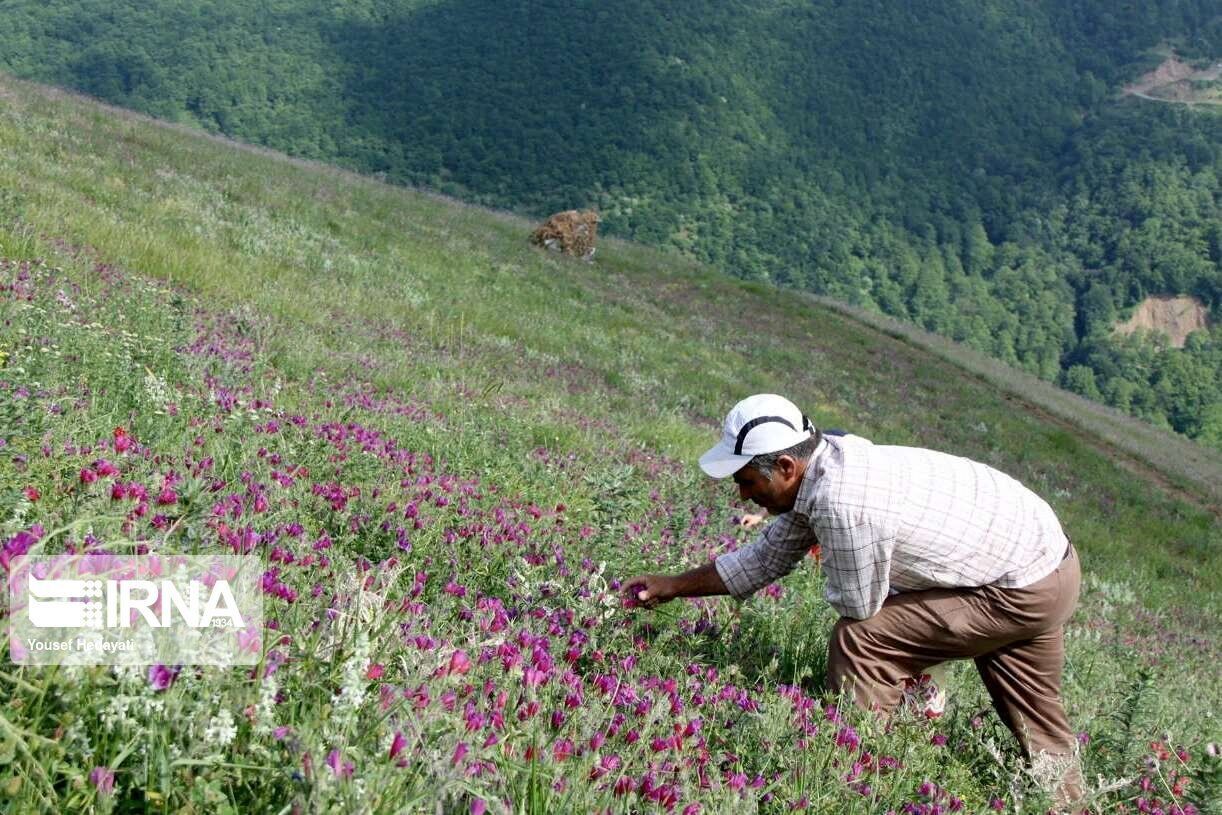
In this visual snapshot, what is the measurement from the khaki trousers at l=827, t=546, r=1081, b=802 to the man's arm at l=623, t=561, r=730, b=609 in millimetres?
572

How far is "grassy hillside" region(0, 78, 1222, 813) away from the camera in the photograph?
5.85 ft

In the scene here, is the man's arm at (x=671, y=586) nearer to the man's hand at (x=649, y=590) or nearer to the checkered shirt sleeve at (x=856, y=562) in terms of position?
the man's hand at (x=649, y=590)

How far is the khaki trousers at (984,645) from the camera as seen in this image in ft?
12.1

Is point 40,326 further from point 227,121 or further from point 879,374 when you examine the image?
point 227,121

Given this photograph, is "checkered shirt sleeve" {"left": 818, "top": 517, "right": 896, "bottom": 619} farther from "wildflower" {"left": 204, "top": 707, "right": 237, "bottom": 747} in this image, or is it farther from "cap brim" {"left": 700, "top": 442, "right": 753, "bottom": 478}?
"wildflower" {"left": 204, "top": 707, "right": 237, "bottom": 747}

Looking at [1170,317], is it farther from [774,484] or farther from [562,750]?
[562,750]

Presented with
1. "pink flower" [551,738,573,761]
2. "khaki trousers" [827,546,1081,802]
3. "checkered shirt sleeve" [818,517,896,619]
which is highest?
"pink flower" [551,738,573,761]

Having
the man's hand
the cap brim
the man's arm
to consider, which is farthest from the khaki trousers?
the cap brim

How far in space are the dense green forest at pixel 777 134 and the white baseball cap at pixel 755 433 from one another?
205 ft

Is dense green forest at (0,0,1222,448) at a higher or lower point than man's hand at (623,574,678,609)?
lower

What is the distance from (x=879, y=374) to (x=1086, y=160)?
96931 millimetres

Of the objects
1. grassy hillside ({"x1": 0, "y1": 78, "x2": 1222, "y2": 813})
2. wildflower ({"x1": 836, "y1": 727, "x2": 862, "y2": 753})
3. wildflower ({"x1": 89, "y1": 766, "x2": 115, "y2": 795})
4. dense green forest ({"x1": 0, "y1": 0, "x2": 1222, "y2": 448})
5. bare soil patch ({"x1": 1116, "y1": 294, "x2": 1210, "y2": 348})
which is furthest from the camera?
bare soil patch ({"x1": 1116, "y1": 294, "x2": 1210, "y2": 348})

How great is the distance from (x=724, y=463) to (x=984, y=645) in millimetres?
1474

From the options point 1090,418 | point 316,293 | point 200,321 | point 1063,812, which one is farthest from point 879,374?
point 1063,812
